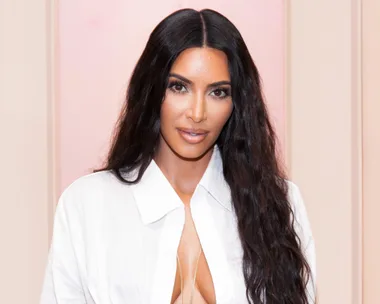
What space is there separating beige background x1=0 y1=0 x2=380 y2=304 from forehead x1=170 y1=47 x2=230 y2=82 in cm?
69

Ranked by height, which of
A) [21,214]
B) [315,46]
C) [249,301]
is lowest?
[249,301]

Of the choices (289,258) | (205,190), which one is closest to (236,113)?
(205,190)

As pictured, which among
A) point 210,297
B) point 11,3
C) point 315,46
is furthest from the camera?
point 315,46

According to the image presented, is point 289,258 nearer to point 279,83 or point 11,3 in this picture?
point 279,83

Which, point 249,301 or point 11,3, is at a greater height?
point 11,3

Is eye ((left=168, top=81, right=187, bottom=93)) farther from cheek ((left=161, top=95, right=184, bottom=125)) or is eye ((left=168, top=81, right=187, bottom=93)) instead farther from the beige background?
the beige background

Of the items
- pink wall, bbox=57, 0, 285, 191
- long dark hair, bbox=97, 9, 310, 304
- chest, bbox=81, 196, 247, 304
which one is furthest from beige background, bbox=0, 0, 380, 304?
chest, bbox=81, 196, 247, 304

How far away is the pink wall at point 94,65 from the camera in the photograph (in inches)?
101

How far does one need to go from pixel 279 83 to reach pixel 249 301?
874 millimetres

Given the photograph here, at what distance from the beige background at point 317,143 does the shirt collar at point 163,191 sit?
539 millimetres

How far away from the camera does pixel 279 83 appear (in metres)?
2.67

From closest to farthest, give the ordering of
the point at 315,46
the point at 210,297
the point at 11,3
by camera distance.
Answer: the point at 210,297, the point at 11,3, the point at 315,46

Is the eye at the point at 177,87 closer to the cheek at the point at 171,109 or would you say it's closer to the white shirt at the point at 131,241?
the cheek at the point at 171,109

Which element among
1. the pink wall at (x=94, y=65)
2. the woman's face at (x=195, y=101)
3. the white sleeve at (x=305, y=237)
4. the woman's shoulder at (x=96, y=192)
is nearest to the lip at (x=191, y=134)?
the woman's face at (x=195, y=101)
